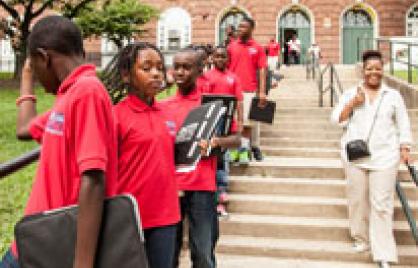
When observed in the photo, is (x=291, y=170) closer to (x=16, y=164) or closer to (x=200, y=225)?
(x=200, y=225)

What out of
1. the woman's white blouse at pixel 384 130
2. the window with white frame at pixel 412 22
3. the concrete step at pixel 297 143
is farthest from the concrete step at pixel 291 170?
the window with white frame at pixel 412 22

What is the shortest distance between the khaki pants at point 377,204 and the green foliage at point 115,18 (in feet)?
67.9

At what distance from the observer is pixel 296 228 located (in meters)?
5.91

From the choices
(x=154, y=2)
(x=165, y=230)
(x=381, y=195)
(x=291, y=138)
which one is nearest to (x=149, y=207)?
(x=165, y=230)

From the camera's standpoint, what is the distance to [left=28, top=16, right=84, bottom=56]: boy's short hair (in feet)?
6.79

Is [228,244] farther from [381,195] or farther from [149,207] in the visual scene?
[149,207]

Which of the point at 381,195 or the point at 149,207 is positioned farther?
the point at 381,195

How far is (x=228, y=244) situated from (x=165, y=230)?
314cm

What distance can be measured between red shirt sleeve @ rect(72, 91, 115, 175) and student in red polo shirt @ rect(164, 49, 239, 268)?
174 centimetres

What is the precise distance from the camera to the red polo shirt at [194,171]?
12.5 feet

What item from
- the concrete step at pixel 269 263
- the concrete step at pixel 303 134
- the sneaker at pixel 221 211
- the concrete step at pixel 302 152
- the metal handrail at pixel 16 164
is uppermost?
the metal handrail at pixel 16 164

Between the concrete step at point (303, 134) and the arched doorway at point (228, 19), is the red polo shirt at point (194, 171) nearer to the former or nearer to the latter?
the concrete step at point (303, 134)

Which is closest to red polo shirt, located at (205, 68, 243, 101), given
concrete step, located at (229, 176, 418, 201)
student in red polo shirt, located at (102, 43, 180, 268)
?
concrete step, located at (229, 176, 418, 201)

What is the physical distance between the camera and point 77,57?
214 centimetres
